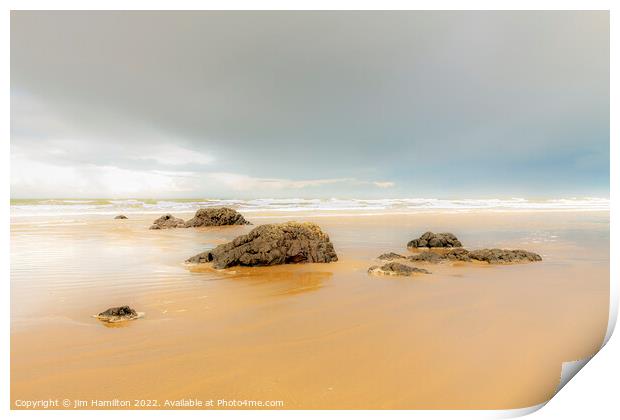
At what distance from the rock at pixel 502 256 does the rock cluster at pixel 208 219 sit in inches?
430

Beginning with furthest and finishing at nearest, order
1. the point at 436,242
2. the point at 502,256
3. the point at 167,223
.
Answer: the point at 167,223
the point at 436,242
the point at 502,256

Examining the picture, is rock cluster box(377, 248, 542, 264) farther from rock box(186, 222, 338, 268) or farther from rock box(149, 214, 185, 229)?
rock box(149, 214, 185, 229)

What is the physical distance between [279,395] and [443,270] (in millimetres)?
3894

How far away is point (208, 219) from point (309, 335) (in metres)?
12.0

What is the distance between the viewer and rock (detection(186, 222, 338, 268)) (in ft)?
17.8

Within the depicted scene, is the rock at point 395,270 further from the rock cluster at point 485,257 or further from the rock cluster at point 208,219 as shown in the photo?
the rock cluster at point 208,219

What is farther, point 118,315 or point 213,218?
point 213,218

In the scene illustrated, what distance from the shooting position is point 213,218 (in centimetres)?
1395

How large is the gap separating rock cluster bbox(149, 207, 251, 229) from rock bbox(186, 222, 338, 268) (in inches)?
309

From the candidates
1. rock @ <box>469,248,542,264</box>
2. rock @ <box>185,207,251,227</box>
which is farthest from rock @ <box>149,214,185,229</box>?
rock @ <box>469,248,542,264</box>

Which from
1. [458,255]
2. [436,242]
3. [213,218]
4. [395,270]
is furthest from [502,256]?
[213,218]

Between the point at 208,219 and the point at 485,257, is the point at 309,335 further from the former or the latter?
the point at 208,219

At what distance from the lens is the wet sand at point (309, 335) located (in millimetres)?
2148

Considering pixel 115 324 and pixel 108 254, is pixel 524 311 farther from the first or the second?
pixel 108 254
